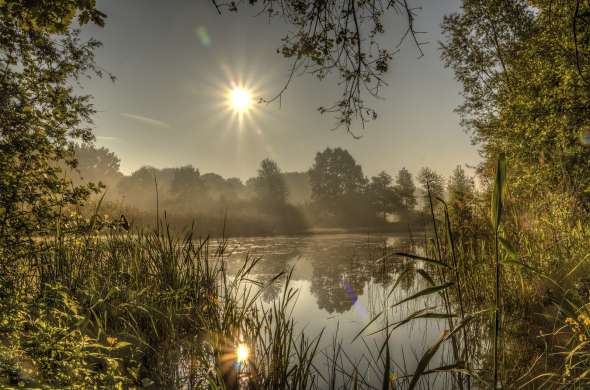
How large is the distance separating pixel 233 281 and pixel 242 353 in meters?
1.21

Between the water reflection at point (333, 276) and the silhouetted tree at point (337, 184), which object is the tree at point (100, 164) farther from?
the water reflection at point (333, 276)

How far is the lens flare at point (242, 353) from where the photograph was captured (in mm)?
2926

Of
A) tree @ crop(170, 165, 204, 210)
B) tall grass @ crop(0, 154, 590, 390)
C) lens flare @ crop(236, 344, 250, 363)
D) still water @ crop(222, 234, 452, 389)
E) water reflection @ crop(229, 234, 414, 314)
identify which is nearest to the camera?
tall grass @ crop(0, 154, 590, 390)

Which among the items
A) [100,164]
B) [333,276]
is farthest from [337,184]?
[100,164]

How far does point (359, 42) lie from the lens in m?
3.54

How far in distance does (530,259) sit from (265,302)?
4886 millimetres

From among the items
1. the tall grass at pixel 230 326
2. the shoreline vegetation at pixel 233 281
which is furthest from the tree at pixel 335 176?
the tall grass at pixel 230 326

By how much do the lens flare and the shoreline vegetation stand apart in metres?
0.02

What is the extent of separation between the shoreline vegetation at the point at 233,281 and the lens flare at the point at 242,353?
19mm

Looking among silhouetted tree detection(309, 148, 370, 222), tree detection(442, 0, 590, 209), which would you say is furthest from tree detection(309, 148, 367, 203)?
tree detection(442, 0, 590, 209)

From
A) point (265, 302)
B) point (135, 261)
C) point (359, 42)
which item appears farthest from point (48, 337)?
point (265, 302)

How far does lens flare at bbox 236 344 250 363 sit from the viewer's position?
2.93m

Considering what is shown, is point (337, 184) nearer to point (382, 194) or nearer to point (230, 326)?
point (382, 194)

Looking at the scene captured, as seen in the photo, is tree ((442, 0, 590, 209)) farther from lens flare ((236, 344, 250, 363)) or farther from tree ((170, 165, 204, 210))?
tree ((170, 165, 204, 210))
